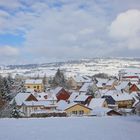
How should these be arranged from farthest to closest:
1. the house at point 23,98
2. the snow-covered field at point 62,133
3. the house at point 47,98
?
the house at point 47,98
the house at point 23,98
the snow-covered field at point 62,133

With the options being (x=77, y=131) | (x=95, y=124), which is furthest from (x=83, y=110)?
(x=77, y=131)

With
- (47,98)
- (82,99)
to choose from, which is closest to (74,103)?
(47,98)

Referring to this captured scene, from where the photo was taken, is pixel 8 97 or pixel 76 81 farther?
pixel 76 81

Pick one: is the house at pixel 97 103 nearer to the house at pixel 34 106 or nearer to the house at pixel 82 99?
the house at pixel 34 106

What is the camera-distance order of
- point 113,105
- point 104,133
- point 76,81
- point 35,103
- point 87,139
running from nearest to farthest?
point 87,139 < point 104,133 < point 35,103 < point 113,105 < point 76,81

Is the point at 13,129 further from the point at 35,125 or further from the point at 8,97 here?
the point at 8,97

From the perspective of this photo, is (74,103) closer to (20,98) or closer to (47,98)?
(20,98)

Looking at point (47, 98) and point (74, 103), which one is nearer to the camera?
point (74, 103)

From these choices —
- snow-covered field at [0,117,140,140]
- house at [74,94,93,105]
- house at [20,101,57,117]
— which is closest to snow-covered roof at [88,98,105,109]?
house at [20,101,57,117]

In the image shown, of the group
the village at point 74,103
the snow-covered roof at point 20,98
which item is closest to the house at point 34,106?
the village at point 74,103

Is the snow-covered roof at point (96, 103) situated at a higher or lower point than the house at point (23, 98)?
lower

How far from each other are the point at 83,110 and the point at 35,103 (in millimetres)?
7972

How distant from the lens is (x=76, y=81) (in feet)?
364

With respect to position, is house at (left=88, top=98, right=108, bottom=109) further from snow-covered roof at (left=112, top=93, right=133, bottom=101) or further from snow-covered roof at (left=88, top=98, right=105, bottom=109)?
snow-covered roof at (left=112, top=93, right=133, bottom=101)
